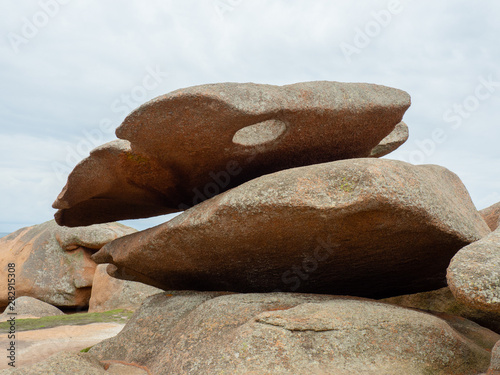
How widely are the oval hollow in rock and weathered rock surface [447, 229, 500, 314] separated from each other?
3094mm

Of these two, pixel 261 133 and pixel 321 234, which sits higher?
pixel 261 133

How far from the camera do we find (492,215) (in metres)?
9.29

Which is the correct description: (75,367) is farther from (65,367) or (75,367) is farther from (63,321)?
(63,321)

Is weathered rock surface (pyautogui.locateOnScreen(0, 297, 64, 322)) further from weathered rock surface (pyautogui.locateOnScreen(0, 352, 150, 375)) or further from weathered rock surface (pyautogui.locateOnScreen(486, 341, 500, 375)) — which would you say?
weathered rock surface (pyautogui.locateOnScreen(486, 341, 500, 375))

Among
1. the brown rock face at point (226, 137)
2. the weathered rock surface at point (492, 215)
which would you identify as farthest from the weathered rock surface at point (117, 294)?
the weathered rock surface at point (492, 215)

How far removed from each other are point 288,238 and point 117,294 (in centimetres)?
1284

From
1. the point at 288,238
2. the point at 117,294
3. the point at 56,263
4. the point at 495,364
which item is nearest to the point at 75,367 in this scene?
the point at 288,238

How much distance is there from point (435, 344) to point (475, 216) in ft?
8.72

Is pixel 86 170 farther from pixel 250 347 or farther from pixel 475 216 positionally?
pixel 475 216

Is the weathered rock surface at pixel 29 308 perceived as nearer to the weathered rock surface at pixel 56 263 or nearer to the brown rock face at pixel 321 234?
the weathered rock surface at pixel 56 263

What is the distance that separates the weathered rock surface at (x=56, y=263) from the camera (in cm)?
1914

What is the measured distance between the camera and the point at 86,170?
736cm

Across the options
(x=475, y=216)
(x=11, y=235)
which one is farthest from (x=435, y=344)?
(x=11, y=235)

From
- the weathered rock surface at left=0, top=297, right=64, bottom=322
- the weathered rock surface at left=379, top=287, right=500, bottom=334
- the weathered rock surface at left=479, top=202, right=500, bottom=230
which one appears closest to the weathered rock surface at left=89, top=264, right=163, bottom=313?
the weathered rock surface at left=0, top=297, right=64, bottom=322
